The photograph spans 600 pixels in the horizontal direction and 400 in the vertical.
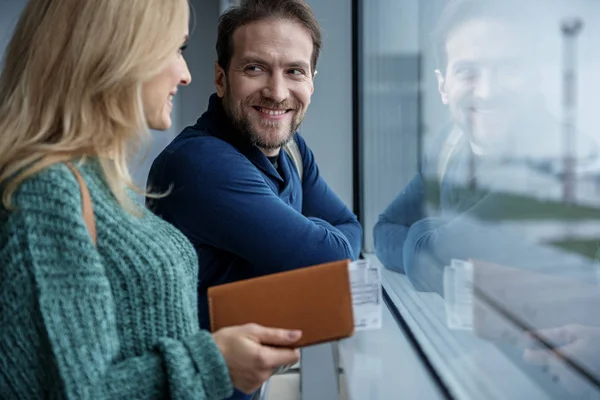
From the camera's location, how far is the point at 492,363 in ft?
3.82

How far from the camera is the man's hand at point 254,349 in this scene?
88 centimetres

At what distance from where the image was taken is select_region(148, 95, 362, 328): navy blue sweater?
4.08 ft

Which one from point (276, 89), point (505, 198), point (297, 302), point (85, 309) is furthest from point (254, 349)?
point (276, 89)

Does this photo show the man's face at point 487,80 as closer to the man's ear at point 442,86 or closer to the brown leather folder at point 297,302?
the man's ear at point 442,86

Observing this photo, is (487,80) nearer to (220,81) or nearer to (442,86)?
(442,86)

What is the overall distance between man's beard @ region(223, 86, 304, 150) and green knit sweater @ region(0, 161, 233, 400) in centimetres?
58

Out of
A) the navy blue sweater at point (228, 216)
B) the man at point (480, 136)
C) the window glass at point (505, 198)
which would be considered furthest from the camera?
the navy blue sweater at point (228, 216)

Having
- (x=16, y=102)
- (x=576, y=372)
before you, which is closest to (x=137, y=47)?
(x=16, y=102)

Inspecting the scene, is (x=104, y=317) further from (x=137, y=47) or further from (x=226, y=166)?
(x=226, y=166)

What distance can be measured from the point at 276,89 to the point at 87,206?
0.73 meters

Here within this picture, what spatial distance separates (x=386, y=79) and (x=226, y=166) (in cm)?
142

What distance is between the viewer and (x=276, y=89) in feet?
4.83

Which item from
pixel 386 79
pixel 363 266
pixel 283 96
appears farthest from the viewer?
pixel 386 79

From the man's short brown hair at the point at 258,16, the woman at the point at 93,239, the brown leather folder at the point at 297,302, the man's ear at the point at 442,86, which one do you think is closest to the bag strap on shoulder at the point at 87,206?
the woman at the point at 93,239
